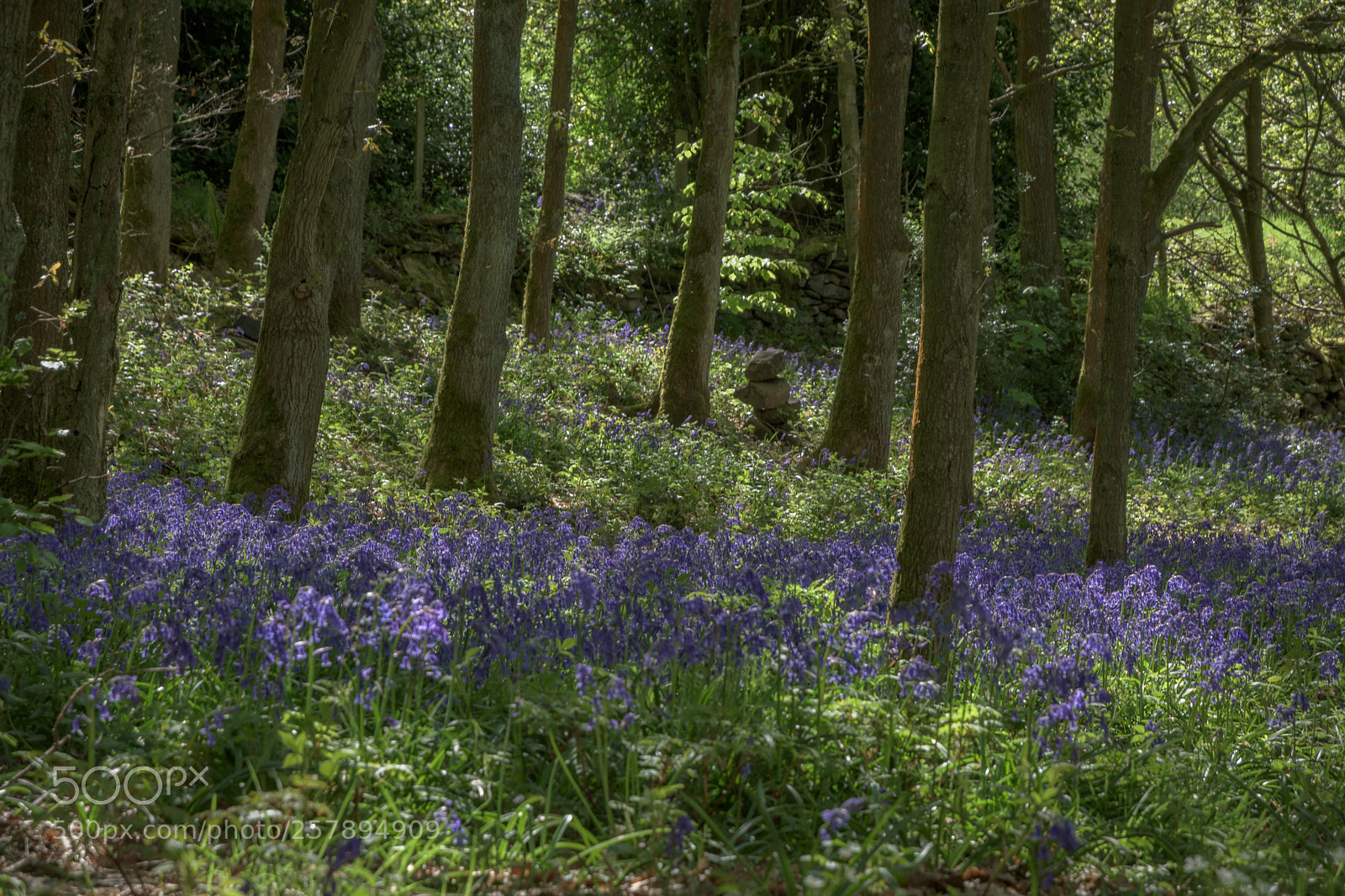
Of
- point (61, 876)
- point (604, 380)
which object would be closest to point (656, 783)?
point (61, 876)

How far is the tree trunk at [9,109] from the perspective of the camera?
145 inches

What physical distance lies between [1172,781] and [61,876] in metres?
3.17

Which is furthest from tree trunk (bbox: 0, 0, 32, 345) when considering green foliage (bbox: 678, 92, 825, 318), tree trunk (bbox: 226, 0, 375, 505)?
green foliage (bbox: 678, 92, 825, 318)

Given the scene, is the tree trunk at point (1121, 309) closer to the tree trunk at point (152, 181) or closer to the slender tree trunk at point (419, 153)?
the tree trunk at point (152, 181)

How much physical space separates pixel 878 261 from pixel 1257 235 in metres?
12.6

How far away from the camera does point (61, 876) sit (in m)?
2.43

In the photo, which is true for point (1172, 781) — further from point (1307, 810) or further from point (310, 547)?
point (310, 547)

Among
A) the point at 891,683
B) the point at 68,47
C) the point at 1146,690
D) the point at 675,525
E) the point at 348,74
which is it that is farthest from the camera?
the point at 675,525

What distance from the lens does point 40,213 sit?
5.18 metres


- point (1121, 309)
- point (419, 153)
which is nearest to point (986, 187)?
point (1121, 309)

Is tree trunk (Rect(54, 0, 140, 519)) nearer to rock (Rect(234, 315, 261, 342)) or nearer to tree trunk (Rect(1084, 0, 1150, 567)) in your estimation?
tree trunk (Rect(1084, 0, 1150, 567))

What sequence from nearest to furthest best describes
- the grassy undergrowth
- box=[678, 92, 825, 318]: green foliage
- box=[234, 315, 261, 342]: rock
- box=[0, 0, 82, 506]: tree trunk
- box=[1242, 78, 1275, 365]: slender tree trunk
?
the grassy undergrowth → box=[0, 0, 82, 506]: tree trunk → box=[234, 315, 261, 342]: rock → box=[678, 92, 825, 318]: green foliage → box=[1242, 78, 1275, 365]: slender tree trunk

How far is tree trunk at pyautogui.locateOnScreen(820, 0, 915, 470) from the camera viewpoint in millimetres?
9992

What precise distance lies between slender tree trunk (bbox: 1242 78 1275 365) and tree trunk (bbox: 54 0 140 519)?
16.9 metres
